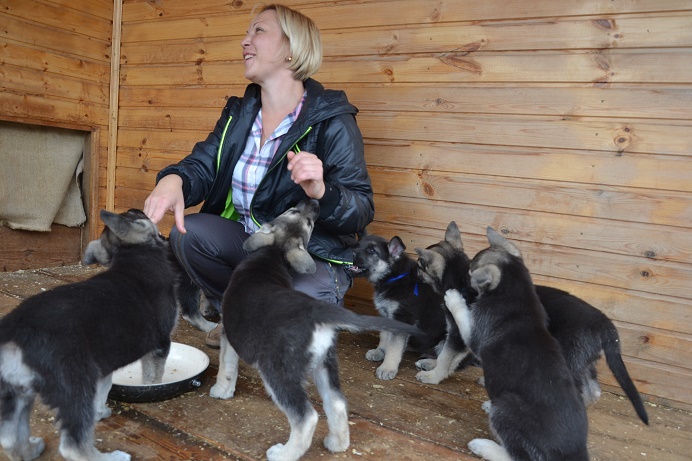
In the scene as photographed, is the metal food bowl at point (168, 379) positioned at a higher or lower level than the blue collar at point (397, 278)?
lower

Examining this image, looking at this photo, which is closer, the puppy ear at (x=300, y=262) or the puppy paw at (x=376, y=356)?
the puppy ear at (x=300, y=262)

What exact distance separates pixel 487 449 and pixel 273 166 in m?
2.17

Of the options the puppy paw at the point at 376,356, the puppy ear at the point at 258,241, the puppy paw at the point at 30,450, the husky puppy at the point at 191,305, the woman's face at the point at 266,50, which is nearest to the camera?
the puppy paw at the point at 30,450

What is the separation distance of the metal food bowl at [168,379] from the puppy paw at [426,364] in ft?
4.94

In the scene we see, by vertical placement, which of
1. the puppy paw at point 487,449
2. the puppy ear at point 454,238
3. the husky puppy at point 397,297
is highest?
the puppy ear at point 454,238

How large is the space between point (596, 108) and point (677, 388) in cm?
193

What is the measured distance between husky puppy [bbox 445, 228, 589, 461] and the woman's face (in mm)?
1970

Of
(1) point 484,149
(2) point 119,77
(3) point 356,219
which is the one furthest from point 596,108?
(2) point 119,77

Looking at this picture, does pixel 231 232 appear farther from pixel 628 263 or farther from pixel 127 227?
pixel 628 263

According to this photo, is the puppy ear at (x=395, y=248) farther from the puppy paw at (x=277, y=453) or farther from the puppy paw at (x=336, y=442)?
the puppy paw at (x=277, y=453)

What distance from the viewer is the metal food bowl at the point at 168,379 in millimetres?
2971

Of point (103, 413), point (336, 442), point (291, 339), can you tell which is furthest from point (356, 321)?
point (103, 413)

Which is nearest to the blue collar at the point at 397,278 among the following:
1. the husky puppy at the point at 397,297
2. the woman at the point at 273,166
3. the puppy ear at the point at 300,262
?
the husky puppy at the point at 397,297

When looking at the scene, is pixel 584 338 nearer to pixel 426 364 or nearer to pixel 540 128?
pixel 426 364
